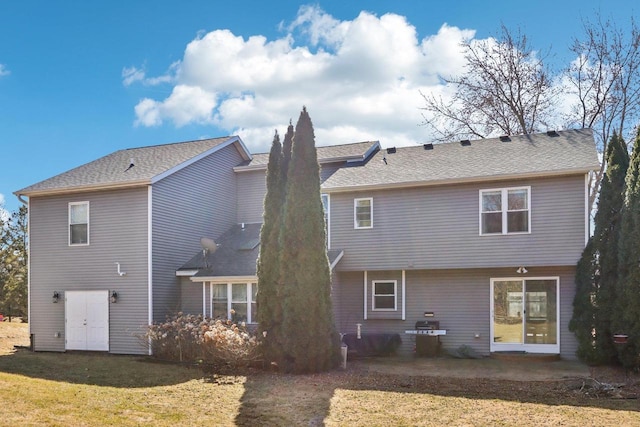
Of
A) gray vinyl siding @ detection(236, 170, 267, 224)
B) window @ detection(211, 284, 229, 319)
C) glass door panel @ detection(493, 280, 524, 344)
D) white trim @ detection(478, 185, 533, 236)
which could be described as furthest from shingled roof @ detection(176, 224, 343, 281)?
glass door panel @ detection(493, 280, 524, 344)

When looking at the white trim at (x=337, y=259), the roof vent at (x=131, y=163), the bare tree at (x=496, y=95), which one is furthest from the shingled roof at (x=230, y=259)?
the bare tree at (x=496, y=95)

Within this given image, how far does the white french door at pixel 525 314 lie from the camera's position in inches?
642

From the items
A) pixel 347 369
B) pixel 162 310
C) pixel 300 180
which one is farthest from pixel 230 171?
pixel 347 369

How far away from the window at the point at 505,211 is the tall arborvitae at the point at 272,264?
5595mm

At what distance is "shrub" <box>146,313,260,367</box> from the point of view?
14180 millimetres

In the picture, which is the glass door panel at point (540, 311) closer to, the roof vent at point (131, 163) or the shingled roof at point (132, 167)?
the shingled roof at point (132, 167)

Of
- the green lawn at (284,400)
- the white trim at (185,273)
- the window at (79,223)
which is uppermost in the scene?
the window at (79,223)

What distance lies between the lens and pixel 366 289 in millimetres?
18062

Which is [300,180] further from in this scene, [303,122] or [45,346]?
[45,346]

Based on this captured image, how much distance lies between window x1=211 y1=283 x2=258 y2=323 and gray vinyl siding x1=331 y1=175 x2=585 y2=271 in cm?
276

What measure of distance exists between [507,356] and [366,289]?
4.39 meters

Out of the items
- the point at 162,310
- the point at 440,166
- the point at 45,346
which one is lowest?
the point at 45,346

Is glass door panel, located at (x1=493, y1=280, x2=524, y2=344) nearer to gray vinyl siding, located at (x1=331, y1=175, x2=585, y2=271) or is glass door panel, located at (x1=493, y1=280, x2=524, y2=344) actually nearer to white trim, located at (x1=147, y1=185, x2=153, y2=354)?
gray vinyl siding, located at (x1=331, y1=175, x2=585, y2=271)

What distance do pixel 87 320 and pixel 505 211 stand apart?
1262 cm
